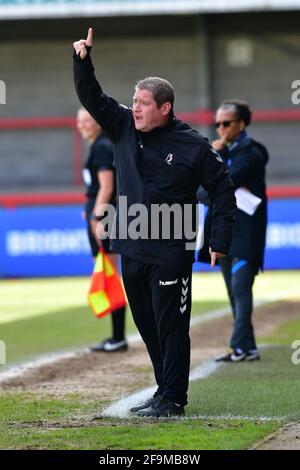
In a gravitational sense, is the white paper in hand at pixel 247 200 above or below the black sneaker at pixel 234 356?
above

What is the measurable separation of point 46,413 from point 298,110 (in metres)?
20.5

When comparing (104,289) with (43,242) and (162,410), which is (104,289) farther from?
(43,242)

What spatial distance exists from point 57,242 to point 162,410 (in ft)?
47.8

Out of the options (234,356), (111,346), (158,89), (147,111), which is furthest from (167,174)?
(111,346)

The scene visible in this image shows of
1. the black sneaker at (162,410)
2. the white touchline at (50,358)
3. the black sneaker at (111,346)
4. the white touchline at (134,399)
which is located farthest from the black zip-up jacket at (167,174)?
the black sneaker at (111,346)

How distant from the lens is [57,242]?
850 inches

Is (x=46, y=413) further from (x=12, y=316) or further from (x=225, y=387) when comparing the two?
(x=12, y=316)

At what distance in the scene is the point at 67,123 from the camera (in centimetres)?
2752

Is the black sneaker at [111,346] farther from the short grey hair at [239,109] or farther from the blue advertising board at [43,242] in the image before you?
the blue advertising board at [43,242]

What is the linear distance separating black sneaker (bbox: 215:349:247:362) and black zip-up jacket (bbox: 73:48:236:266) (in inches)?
121

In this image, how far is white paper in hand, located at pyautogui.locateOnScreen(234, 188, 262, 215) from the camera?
9930 mm

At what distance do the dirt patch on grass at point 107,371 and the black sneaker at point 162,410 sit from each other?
3.34 ft

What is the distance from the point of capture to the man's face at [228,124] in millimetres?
9969
